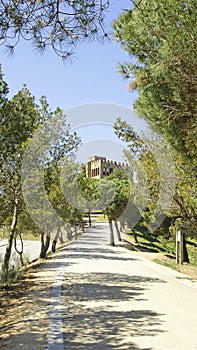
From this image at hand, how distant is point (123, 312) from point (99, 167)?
112 ft

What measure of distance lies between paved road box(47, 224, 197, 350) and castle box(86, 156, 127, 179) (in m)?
27.9

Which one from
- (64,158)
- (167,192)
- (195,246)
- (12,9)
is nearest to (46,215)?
(64,158)

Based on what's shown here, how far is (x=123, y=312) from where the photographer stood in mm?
6738

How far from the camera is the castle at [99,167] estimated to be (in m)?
39.4

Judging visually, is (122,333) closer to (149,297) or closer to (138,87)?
(149,297)

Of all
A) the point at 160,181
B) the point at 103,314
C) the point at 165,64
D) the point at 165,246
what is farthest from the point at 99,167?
the point at 165,64

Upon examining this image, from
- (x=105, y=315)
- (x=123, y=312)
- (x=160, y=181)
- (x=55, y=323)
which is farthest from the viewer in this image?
(x=160, y=181)

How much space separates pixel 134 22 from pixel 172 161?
18.8 ft

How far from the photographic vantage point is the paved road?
502 cm

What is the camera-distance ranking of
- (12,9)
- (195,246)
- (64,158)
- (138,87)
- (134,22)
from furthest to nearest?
1. (195,246)
2. (64,158)
3. (138,87)
4. (134,22)
5. (12,9)

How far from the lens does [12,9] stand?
4.64 m

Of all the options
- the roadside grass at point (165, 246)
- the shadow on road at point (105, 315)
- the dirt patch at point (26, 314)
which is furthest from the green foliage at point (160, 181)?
the roadside grass at point (165, 246)

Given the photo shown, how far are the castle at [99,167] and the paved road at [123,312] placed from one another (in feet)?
91.6

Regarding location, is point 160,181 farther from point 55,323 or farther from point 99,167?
point 99,167
